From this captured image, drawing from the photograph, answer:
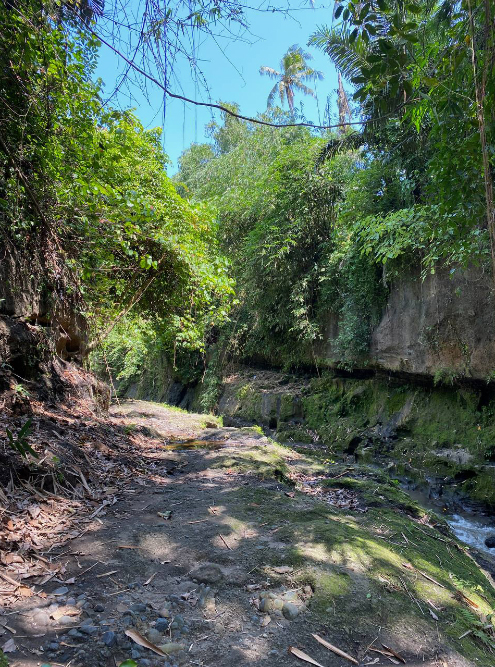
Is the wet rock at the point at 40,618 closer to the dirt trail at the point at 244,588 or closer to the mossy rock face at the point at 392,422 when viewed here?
the dirt trail at the point at 244,588

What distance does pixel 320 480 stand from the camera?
554cm

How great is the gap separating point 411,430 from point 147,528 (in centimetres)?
786

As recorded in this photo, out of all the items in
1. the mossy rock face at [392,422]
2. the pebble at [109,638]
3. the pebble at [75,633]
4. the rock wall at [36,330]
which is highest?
the rock wall at [36,330]

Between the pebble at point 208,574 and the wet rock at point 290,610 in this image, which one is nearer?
the wet rock at point 290,610

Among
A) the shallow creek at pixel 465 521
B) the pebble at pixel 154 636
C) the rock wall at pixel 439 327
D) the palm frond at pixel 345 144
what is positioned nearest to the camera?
the pebble at pixel 154 636

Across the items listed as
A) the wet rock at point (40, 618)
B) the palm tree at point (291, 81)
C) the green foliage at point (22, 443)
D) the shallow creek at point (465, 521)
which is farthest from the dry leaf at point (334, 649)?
the palm tree at point (291, 81)

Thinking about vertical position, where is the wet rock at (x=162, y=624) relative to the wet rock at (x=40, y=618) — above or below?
below

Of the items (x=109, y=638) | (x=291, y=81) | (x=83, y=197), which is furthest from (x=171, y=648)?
(x=291, y=81)

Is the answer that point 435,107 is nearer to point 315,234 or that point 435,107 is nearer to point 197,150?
point 315,234

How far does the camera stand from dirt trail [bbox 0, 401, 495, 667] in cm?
181

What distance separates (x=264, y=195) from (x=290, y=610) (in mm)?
13645

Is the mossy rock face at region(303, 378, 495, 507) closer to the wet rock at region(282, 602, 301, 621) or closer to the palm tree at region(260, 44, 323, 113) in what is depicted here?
the wet rock at region(282, 602, 301, 621)

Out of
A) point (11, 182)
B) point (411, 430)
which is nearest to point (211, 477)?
point (11, 182)

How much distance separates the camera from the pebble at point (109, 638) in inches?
68.1
